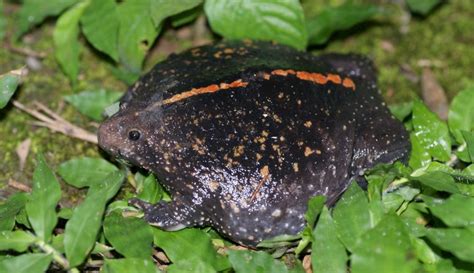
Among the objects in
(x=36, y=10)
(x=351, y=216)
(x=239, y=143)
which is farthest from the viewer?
(x=36, y=10)

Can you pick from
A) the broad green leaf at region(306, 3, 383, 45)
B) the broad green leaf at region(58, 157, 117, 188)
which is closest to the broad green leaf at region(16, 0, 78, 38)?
the broad green leaf at region(58, 157, 117, 188)

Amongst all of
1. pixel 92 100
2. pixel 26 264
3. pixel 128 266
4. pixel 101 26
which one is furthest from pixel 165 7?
pixel 26 264

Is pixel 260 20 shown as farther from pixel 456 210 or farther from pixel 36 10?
pixel 456 210

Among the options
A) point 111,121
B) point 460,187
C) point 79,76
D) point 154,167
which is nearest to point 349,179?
point 460,187

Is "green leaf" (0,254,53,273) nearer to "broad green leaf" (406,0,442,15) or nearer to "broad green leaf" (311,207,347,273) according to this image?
"broad green leaf" (311,207,347,273)

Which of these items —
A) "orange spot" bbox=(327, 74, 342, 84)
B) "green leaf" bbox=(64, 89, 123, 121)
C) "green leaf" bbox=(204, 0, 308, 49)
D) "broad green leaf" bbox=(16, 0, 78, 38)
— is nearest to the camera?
"orange spot" bbox=(327, 74, 342, 84)

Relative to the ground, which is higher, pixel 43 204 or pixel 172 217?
pixel 43 204

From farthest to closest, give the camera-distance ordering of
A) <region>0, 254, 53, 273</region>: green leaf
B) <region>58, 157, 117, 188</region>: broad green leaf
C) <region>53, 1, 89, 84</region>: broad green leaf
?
<region>53, 1, 89, 84</region>: broad green leaf, <region>58, 157, 117, 188</region>: broad green leaf, <region>0, 254, 53, 273</region>: green leaf
